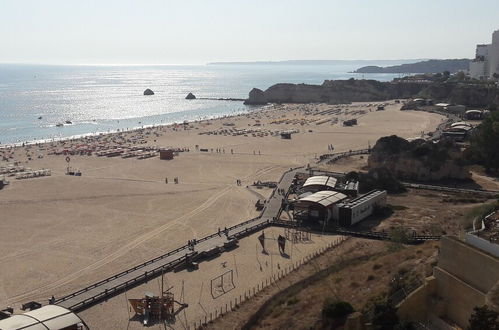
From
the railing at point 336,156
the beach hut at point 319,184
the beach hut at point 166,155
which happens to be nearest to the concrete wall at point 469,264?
the beach hut at point 319,184

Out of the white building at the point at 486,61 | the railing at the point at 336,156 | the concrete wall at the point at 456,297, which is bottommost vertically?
the railing at the point at 336,156

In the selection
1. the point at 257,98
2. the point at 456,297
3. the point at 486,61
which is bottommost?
the point at 456,297

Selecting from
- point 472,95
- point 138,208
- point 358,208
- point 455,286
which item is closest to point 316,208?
point 358,208

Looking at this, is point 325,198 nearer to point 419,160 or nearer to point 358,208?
point 358,208

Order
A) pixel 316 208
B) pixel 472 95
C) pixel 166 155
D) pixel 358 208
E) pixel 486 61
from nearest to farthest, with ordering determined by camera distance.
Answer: pixel 358 208, pixel 316 208, pixel 166 155, pixel 472 95, pixel 486 61

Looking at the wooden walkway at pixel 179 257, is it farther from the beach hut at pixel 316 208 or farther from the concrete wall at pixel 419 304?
the concrete wall at pixel 419 304

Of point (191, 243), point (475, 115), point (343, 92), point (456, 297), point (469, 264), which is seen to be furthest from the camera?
point (343, 92)

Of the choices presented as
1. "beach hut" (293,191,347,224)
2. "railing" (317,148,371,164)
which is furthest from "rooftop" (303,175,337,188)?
"railing" (317,148,371,164)
